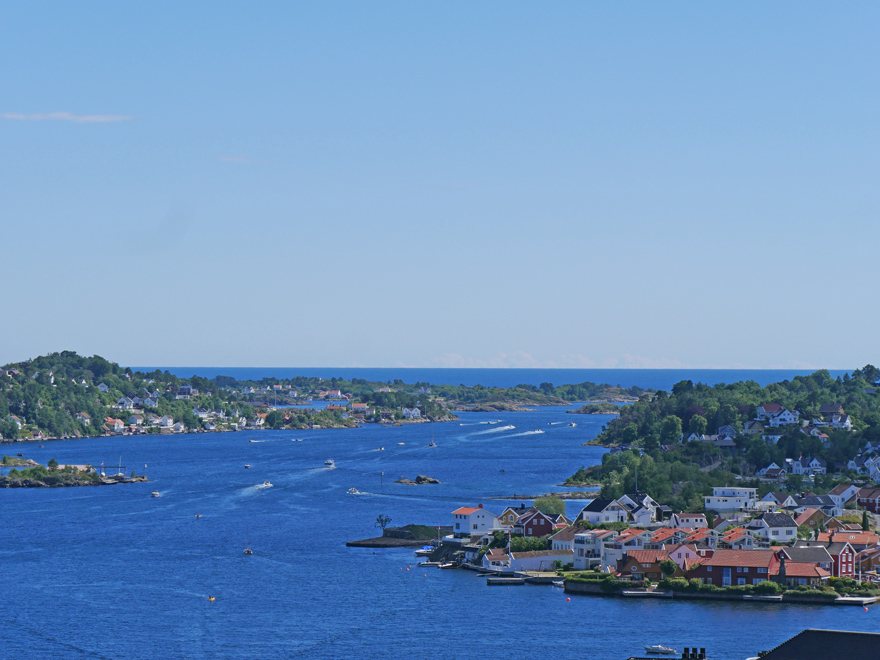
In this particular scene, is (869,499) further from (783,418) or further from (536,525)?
(783,418)

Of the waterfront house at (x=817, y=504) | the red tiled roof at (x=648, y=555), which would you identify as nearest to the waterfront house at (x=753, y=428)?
the waterfront house at (x=817, y=504)

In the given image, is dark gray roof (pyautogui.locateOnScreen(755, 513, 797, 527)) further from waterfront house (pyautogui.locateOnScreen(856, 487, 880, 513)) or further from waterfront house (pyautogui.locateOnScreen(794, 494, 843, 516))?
waterfront house (pyautogui.locateOnScreen(856, 487, 880, 513))

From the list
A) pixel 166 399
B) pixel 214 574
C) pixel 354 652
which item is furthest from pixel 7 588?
pixel 166 399

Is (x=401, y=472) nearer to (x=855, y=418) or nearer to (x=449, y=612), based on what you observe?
(x=855, y=418)

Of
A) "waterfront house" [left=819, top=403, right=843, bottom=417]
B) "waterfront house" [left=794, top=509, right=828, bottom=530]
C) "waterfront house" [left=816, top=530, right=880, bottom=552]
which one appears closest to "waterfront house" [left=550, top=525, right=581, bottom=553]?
"waterfront house" [left=816, top=530, right=880, bottom=552]

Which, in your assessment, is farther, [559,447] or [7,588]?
[559,447]

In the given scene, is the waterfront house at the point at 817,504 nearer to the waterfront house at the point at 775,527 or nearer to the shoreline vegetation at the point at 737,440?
the shoreline vegetation at the point at 737,440
